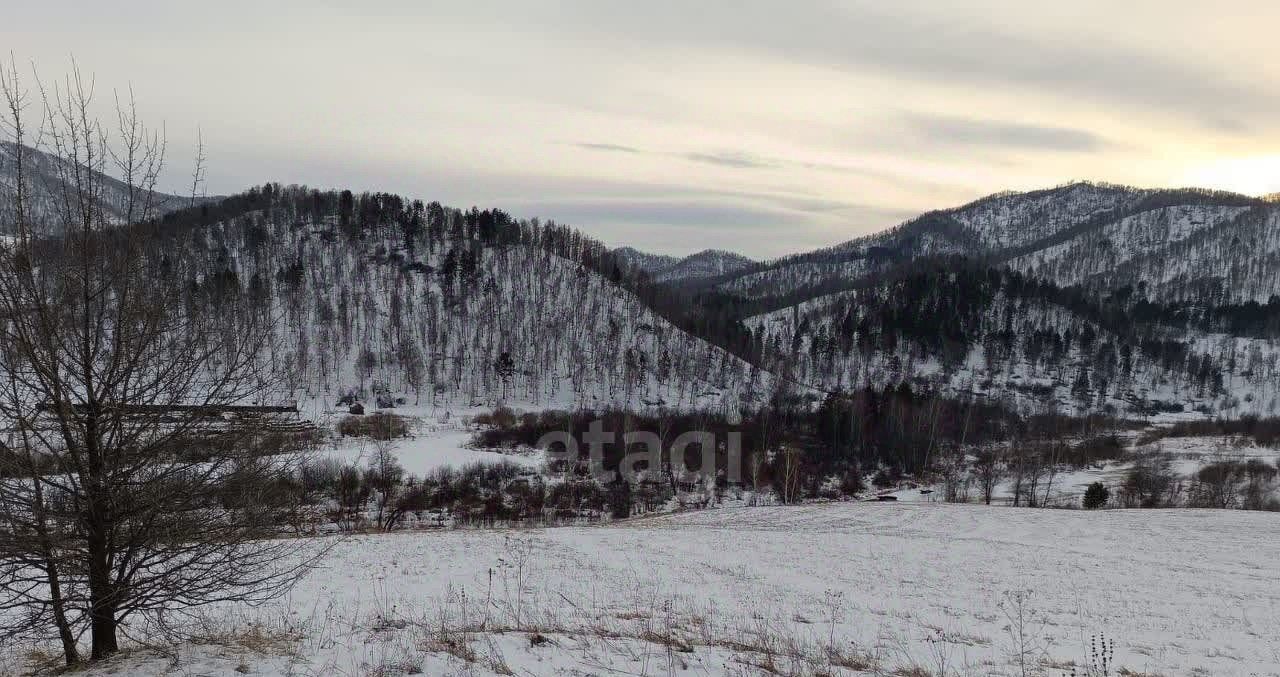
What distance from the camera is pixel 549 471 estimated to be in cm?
6097

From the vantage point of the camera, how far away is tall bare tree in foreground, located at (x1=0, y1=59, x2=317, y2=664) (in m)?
6.69

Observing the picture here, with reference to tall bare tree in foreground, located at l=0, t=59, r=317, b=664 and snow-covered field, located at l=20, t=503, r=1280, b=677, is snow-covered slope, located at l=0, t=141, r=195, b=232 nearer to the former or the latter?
tall bare tree in foreground, located at l=0, t=59, r=317, b=664

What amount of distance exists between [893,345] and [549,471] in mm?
112219

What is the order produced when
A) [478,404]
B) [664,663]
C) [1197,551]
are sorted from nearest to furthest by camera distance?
[664,663] → [1197,551] → [478,404]

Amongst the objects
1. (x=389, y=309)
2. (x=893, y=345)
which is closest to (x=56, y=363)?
(x=389, y=309)

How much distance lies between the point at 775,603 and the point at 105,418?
47.2ft

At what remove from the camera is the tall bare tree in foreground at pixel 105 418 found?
6691 millimetres

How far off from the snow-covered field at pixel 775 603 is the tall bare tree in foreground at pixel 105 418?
1161 millimetres

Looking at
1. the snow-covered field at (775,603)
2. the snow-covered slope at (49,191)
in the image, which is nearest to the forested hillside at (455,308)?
the snow-covered field at (775,603)

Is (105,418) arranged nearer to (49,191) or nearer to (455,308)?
(49,191)

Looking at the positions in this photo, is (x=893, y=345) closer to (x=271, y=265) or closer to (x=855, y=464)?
(x=855, y=464)

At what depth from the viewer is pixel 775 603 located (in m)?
16.3

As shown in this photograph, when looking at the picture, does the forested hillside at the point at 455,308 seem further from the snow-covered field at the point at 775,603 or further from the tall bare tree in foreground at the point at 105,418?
the tall bare tree in foreground at the point at 105,418

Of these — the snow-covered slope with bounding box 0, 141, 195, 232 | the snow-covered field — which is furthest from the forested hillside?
the snow-covered slope with bounding box 0, 141, 195, 232
